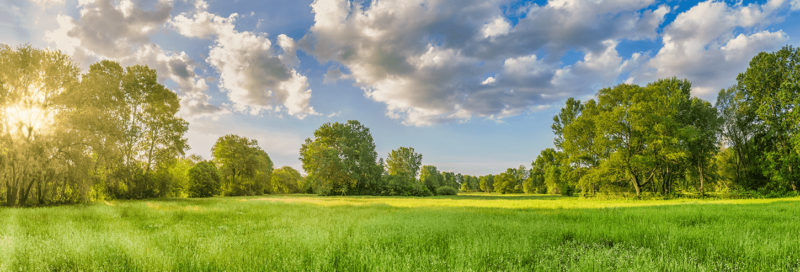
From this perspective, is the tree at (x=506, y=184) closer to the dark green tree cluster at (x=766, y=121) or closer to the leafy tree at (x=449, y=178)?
the leafy tree at (x=449, y=178)

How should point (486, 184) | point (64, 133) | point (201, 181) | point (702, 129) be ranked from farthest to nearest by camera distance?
1. point (486, 184)
2. point (201, 181)
3. point (702, 129)
4. point (64, 133)

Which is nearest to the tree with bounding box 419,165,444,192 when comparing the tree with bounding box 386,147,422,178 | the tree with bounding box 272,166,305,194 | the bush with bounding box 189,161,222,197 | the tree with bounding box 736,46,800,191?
the tree with bounding box 386,147,422,178

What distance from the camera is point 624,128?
28.3 metres

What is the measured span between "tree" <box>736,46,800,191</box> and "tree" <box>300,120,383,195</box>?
46.9 meters

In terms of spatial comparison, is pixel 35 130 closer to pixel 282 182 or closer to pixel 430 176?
pixel 282 182

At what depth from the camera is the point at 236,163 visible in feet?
158

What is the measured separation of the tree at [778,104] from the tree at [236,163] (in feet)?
212

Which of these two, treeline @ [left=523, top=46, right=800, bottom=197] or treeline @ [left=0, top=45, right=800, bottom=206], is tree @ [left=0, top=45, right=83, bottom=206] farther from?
treeline @ [left=523, top=46, right=800, bottom=197]

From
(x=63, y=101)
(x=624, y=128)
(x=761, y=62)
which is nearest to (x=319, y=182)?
(x=63, y=101)

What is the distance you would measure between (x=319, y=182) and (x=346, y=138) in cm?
893

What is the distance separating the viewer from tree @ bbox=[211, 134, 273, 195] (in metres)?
48.2

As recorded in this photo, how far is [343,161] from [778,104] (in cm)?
5191

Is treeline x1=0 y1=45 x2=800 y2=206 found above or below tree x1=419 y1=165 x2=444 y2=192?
above

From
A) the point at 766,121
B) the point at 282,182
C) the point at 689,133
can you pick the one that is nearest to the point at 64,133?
the point at 689,133
